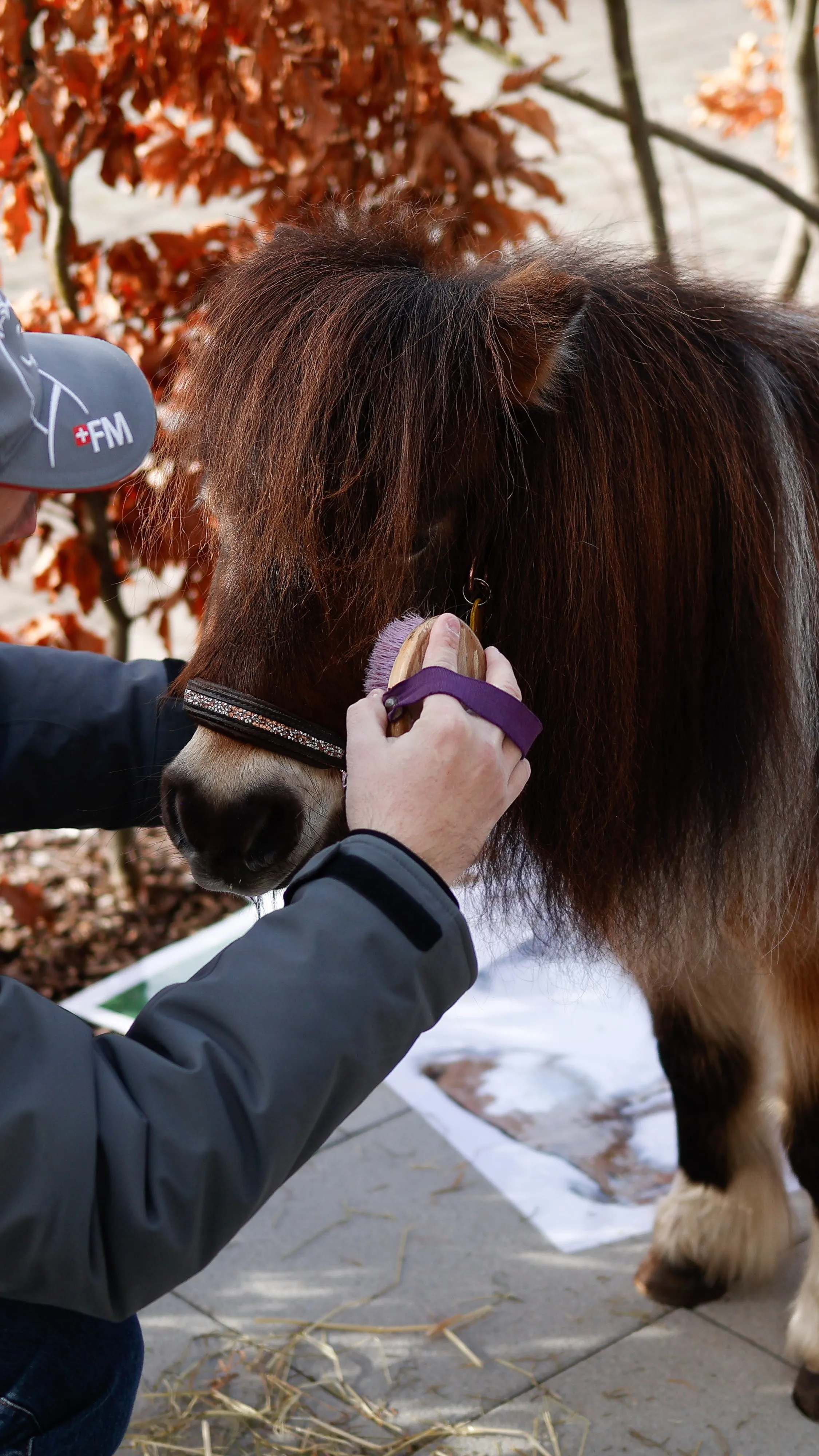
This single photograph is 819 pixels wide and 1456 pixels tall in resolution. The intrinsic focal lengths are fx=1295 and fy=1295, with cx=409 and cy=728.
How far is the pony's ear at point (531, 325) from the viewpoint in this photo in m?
1.49

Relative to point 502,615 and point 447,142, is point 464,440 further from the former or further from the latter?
point 447,142

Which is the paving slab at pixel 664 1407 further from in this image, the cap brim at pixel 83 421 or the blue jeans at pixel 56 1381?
the cap brim at pixel 83 421

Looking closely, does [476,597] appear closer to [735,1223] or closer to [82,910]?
[735,1223]

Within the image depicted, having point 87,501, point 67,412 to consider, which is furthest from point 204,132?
point 67,412

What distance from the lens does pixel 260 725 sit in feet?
4.86

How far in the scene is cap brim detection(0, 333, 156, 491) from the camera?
1.41 metres

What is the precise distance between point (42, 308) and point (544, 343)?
7.21 ft

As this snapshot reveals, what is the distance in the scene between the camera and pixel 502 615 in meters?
1.60

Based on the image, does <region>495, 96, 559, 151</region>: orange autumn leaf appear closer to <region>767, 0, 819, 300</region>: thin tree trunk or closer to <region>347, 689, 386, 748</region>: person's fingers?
<region>767, 0, 819, 300</region>: thin tree trunk

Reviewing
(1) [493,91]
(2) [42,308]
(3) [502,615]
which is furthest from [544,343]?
(1) [493,91]

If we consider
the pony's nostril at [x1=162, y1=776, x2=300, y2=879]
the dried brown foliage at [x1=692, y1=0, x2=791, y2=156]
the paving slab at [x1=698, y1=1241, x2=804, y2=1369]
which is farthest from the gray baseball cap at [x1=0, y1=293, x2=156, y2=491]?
the dried brown foliage at [x1=692, y1=0, x2=791, y2=156]

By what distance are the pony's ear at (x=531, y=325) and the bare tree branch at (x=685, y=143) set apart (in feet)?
7.44

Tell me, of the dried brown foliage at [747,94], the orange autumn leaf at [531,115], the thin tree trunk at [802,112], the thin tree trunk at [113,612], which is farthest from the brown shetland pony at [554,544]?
the dried brown foliage at [747,94]

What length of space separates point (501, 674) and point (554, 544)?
24 centimetres
